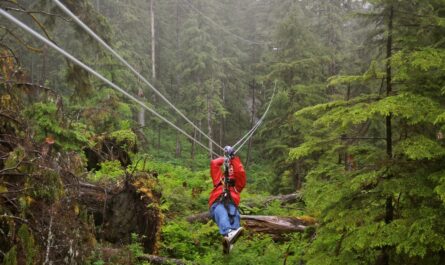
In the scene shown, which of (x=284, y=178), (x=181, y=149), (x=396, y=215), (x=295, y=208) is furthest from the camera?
(x=181, y=149)

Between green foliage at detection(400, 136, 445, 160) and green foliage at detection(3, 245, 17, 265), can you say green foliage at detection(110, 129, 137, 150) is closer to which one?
green foliage at detection(3, 245, 17, 265)

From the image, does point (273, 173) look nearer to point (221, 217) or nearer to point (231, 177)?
point (231, 177)

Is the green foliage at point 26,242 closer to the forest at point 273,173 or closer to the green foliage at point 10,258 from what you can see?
the forest at point 273,173

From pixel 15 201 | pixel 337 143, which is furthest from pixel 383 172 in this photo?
pixel 15 201

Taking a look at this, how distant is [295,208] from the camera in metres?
13.1

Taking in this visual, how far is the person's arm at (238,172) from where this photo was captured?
311 inches

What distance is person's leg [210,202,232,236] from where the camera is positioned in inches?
298

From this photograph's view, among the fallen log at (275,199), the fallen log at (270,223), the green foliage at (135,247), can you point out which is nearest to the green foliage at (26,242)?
the green foliage at (135,247)

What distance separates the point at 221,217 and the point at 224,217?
0.06 m

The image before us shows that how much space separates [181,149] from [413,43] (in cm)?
2905

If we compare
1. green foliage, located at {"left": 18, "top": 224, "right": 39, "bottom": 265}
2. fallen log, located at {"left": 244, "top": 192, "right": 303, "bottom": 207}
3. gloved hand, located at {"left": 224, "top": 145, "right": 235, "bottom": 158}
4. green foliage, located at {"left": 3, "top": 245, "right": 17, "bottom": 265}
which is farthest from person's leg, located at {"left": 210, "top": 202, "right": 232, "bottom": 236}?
fallen log, located at {"left": 244, "top": 192, "right": 303, "bottom": 207}

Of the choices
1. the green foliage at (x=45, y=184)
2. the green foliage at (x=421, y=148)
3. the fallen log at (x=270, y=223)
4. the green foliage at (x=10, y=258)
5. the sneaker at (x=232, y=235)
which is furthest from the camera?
the fallen log at (x=270, y=223)

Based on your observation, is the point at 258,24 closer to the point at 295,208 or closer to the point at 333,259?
the point at 295,208

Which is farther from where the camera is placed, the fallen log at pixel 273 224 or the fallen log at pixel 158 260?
the fallen log at pixel 273 224
